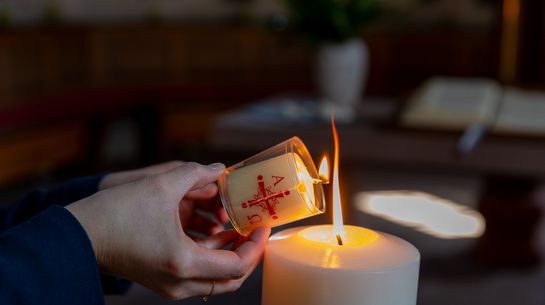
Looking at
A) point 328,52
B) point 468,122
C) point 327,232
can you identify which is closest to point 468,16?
point 328,52

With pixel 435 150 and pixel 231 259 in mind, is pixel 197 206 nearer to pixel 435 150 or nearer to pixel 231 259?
pixel 231 259

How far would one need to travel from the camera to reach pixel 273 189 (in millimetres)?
664

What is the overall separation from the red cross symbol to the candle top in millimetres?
27

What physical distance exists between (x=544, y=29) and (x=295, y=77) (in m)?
2.24

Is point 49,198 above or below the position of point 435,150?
above

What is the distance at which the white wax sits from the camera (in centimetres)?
57

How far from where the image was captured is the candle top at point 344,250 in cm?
58

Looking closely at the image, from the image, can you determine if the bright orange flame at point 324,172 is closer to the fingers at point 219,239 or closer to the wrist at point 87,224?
the fingers at point 219,239

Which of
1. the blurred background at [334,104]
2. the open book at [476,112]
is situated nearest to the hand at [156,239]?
the blurred background at [334,104]

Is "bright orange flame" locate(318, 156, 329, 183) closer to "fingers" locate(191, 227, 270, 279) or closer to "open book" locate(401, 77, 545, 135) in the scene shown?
"fingers" locate(191, 227, 270, 279)

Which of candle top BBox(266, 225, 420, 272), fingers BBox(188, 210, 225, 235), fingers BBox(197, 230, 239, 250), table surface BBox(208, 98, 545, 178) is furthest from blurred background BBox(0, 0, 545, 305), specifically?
candle top BBox(266, 225, 420, 272)

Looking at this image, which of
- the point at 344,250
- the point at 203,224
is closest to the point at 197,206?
the point at 203,224

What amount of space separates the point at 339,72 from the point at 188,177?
228cm

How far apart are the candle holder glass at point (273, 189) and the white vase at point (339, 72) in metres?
2.15
